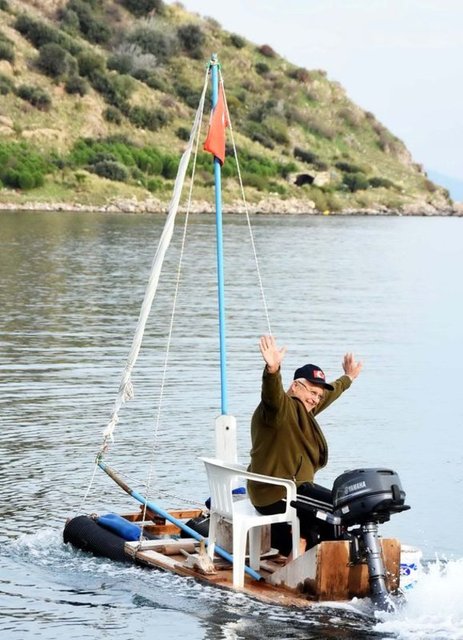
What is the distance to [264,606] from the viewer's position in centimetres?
1080

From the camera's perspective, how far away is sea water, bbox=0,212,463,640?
1092 cm

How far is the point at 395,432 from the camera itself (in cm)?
1895

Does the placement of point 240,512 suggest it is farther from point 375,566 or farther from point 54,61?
point 54,61

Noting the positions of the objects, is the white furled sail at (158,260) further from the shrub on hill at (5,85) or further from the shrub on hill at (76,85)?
the shrub on hill at (76,85)

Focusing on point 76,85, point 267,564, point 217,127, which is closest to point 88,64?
point 76,85

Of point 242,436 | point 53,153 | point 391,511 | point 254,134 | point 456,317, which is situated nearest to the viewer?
point 391,511

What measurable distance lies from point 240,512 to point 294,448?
2.28ft

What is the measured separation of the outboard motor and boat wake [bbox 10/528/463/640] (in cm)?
23

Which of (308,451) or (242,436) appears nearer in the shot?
(308,451)

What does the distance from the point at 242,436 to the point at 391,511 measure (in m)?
7.89

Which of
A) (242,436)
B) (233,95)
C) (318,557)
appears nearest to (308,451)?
(318,557)

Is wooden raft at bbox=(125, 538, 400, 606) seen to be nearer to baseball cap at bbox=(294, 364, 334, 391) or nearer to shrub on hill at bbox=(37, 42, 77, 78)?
baseball cap at bbox=(294, 364, 334, 391)

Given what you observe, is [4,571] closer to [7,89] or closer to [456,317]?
[456,317]

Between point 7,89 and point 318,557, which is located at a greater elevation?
point 7,89
